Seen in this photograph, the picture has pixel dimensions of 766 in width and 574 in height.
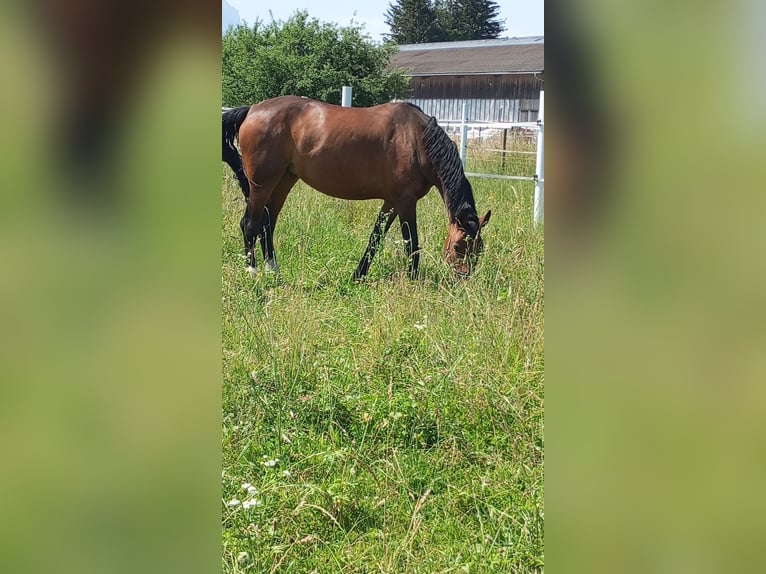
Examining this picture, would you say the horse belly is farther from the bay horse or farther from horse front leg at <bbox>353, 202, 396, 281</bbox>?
horse front leg at <bbox>353, 202, 396, 281</bbox>

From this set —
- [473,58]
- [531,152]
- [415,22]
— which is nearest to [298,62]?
[531,152]

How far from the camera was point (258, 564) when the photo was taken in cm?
180

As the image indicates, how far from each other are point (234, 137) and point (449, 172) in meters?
2.27

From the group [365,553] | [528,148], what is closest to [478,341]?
[365,553]

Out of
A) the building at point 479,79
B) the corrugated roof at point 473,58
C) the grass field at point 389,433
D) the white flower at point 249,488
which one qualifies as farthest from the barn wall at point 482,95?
the white flower at point 249,488

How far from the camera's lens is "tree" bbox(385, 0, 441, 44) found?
125 feet

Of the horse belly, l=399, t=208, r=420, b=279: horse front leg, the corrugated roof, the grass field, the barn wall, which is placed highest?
the corrugated roof

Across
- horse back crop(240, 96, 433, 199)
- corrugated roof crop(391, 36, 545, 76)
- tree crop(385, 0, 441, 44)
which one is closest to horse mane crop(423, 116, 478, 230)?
horse back crop(240, 96, 433, 199)

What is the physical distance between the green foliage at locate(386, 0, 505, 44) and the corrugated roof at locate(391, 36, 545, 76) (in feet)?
30.3
